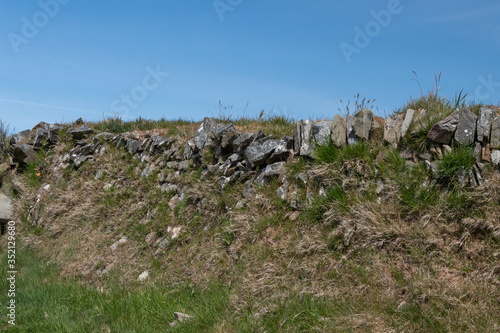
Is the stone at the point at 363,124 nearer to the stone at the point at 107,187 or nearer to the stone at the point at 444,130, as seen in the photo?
the stone at the point at 444,130

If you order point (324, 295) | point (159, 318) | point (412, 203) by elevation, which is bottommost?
point (159, 318)

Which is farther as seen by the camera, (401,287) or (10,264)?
(10,264)

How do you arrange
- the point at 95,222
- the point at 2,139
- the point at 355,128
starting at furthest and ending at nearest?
the point at 2,139 < the point at 95,222 < the point at 355,128

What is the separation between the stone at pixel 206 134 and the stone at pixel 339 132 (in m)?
2.93

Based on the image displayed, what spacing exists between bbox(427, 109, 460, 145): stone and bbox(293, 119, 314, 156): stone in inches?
78.6

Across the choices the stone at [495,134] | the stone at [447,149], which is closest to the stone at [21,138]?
the stone at [447,149]

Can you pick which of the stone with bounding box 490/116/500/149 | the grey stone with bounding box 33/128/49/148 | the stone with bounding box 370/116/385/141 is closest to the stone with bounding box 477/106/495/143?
the stone with bounding box 490/116/500/149

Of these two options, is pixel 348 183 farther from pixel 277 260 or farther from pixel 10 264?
pixel 10 264

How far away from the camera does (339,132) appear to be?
6750mm

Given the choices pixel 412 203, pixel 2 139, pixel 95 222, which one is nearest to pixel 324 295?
pixel 412 203

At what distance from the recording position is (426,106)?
6730mm

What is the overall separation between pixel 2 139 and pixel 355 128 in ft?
49.4

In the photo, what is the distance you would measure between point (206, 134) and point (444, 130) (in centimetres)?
504

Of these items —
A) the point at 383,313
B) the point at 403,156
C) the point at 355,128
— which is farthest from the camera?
the point at 355,128
